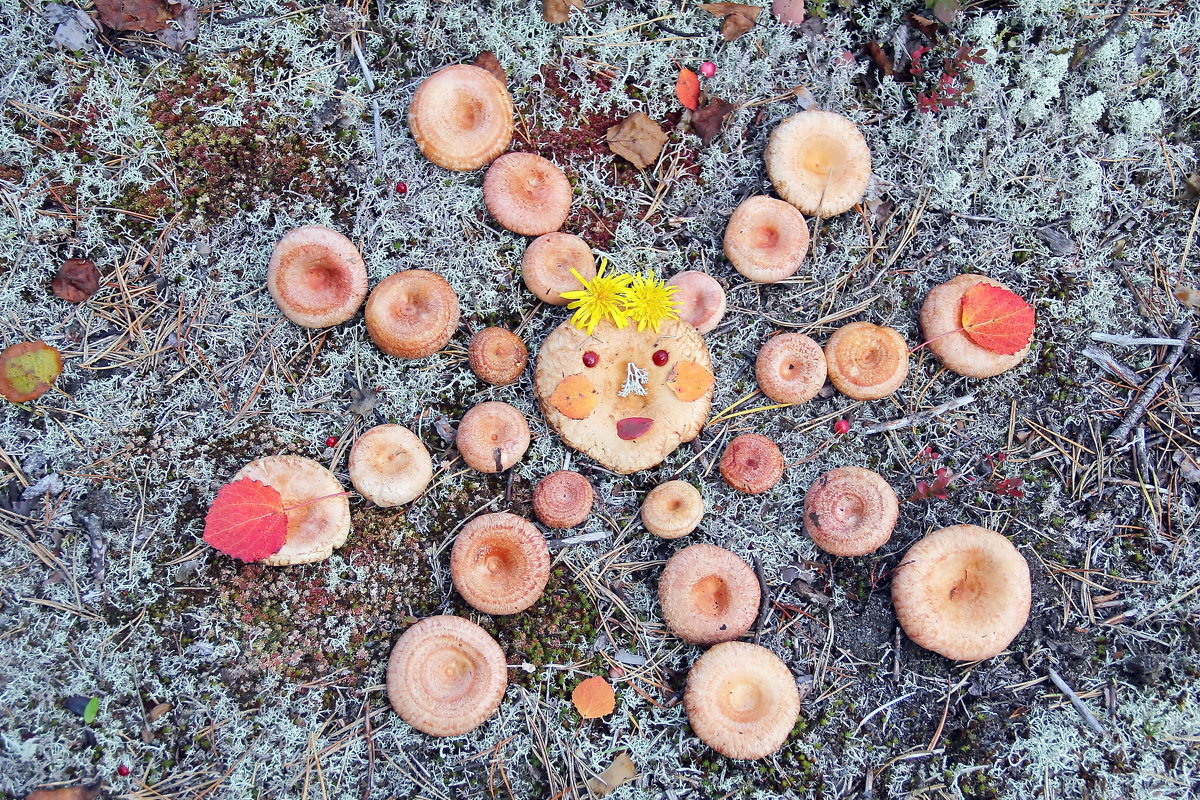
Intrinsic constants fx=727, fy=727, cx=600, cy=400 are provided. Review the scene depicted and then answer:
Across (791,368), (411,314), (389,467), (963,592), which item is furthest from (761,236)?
(389,467)

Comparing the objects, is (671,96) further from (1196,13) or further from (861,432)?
(1196,13)

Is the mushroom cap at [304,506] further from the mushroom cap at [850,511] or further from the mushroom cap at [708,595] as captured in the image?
the mushroom cap at [850,511]

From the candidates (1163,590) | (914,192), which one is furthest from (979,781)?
(914,192)

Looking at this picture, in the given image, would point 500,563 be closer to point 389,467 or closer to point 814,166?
point 389,467

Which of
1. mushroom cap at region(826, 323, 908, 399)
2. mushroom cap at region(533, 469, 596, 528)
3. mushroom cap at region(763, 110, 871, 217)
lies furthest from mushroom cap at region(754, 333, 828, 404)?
mushroom cap at region(533, 469, 596, 528)

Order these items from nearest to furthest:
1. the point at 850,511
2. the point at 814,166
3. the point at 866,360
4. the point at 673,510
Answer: the point at 673,510
the point at 850,511
the point at 866,360
the point at 814,166

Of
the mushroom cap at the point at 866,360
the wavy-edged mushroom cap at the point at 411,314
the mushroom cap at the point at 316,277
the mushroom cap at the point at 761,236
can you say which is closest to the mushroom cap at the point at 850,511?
the mushroom cap at the point at 866,360

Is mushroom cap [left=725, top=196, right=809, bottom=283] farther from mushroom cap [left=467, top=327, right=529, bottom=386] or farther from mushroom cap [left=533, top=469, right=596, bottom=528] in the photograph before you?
mushroom cap [left=533, top=469, right=596, bottom=528]
